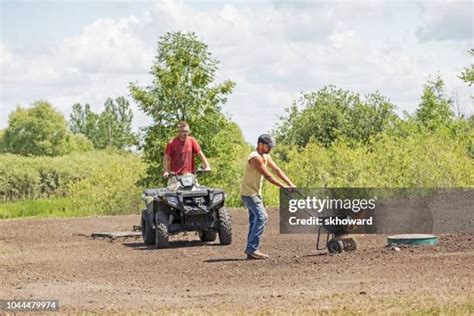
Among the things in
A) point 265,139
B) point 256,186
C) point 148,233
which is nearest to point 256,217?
point 256,186

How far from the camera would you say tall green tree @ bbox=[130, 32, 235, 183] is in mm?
31359

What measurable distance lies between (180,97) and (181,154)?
1179 cm

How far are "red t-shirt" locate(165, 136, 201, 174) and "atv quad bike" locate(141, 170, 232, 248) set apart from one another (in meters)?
0.34

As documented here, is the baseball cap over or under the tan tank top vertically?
over

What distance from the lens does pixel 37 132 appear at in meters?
78.1

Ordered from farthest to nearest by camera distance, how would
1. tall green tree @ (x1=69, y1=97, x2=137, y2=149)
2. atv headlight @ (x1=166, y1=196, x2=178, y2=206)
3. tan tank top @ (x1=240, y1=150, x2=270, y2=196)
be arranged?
tall green tree @ (x1=69, y1=97, x2=137, y2=149) → atv headlight @ (x1=166, y1=196, x2=178, y2=206) → tan tank top @ (x1=240, y1=150, x2=270, y2=196)

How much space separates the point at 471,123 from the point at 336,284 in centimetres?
3826

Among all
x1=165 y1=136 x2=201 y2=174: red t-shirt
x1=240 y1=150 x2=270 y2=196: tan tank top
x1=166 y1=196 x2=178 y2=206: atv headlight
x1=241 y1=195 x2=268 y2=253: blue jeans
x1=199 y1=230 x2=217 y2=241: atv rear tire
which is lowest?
x1=199 y1=230 x2=217 y2=241: atv rear tire

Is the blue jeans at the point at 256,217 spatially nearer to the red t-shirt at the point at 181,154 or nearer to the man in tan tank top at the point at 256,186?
the man in tan tank top at the point at 256,186

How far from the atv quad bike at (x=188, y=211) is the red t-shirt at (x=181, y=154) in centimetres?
34

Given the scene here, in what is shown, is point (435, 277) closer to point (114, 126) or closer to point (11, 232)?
point (11, 232)

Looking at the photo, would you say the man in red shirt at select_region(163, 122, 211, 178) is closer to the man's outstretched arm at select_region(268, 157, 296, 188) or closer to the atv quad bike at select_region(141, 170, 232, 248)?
the atv quad bike at select_region(141, 170, 232, 248)

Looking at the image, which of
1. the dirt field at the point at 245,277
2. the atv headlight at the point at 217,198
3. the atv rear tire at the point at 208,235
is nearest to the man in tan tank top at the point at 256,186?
the dirt field at the point at 245,277

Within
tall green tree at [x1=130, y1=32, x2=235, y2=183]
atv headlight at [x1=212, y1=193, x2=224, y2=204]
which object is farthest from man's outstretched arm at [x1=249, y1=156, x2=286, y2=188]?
tall green tree at [x1=130, y1=32, x2=235, y2=183]
